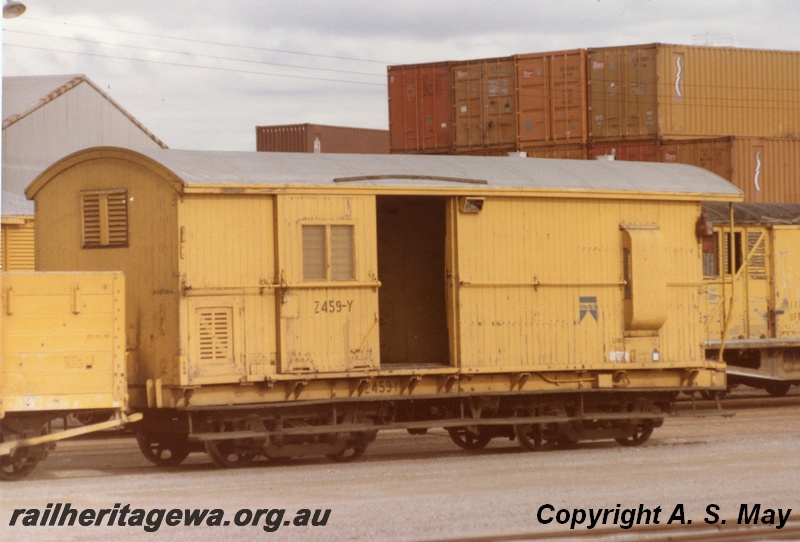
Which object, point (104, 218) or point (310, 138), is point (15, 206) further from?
point (310, 138)

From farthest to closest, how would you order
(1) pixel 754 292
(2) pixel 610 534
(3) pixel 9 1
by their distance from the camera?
1. (1) pixel 754 292
2. (3) pixel 9 1
3. (2) pixel 610 534

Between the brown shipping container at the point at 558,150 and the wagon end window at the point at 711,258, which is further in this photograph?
the brown shipping container at the point at 558,150

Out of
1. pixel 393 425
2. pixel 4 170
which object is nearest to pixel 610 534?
pixel 393 425

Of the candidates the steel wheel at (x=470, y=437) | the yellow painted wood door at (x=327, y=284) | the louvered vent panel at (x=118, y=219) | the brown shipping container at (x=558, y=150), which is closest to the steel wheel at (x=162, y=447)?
the yellow painted wood door at (x=327, y=284)

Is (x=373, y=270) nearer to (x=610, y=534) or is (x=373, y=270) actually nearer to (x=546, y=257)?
(x=546, y=257)

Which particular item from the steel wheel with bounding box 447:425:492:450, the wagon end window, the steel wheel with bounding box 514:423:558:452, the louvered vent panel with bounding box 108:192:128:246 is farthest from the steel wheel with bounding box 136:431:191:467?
the wagon end window

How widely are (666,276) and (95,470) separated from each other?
27.0 ft

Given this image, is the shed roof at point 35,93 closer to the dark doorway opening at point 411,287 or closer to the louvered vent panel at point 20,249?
the louvered vent panel at point 20,249

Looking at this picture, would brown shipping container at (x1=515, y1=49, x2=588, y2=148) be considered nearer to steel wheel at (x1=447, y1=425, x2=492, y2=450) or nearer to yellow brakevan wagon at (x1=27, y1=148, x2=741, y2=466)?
yellow brakevan wagon at (x1=27, y1=148, x2=741, y2=466)

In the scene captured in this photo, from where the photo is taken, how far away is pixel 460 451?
17312 millimetres

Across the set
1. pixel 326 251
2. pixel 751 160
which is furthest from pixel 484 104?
pixel 326 251

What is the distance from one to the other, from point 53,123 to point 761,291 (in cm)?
2501

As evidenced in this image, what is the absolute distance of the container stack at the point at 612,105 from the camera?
34000 millimetres

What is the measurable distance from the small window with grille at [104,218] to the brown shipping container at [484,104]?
21.3 m
